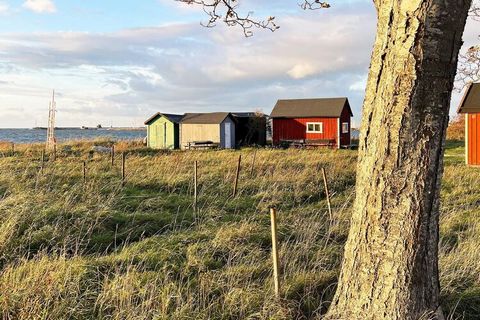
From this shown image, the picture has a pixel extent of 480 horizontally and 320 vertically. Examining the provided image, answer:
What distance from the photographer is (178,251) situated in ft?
19.1

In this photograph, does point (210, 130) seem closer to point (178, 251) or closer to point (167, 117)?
point (167, 117)

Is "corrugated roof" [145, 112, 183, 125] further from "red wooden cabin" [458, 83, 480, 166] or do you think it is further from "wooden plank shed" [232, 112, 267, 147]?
"red wooden cabin" [458, 83, 480, 166]

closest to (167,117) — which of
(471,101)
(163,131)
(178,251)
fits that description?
(163,131)

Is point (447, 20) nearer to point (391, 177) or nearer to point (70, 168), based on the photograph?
point (391, 177)

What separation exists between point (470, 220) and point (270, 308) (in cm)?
555

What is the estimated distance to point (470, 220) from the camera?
26.3 feet

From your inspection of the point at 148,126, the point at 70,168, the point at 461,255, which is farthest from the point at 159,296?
the point at 148,126

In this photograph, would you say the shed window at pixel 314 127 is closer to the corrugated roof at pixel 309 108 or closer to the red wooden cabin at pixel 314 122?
the red wooden cabin at pixel 314 122

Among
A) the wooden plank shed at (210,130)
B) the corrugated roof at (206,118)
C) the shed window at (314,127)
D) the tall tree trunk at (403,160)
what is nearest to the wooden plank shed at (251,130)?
the wooden plank shed at (210,130)

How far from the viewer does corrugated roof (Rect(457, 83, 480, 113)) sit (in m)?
20.0

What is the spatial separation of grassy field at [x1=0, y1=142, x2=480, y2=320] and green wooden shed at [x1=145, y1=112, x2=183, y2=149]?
77.7 feet

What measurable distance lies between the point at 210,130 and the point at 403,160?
103 ft

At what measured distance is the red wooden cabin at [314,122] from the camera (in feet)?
112

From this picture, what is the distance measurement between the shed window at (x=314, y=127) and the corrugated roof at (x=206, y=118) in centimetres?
632
